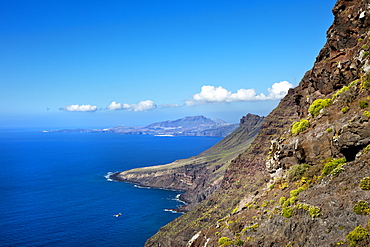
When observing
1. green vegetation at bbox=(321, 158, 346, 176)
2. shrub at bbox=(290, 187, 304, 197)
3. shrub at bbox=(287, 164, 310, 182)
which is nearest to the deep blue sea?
shrub at bbox=(287, 164, 310, 182)

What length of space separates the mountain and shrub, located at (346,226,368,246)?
3 cm

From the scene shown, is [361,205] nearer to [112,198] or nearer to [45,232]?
[45,232]

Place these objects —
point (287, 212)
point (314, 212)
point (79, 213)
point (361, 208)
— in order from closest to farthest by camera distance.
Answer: point (361, 208), point (314, 212), point (287, 212), point (79, 213)

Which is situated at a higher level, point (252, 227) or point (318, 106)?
point (318, 106)

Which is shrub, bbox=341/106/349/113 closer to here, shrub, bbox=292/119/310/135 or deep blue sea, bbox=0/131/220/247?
shrub, bbox=292/119/310/135

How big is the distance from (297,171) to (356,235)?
30.1 feet

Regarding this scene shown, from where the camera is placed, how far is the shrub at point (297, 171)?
2440 centimetres

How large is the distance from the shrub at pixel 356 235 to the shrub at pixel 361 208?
1.20m

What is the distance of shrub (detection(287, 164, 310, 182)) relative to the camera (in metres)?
24.4

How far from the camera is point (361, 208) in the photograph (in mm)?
17172

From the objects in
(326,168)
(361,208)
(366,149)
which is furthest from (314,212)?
(366,149)

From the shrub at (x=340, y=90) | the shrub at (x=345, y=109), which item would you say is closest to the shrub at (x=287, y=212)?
the shrub at (x=345, y=109)

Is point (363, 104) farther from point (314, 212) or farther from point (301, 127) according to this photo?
point (314, 212)

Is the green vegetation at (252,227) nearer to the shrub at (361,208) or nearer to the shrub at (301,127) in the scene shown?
the shrub at (361,208)
